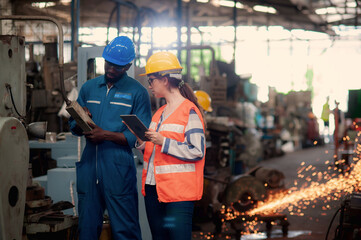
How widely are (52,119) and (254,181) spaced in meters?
3.96

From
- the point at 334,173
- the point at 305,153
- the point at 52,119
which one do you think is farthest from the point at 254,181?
the point at 305,153

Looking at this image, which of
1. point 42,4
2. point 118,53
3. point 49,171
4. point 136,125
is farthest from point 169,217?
point 42,4

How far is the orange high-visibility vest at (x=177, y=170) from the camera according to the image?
3191 mm

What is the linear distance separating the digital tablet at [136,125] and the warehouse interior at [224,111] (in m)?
0.57

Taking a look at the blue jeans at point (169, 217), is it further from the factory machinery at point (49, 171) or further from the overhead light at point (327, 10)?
the overhead light at point (327, 10)

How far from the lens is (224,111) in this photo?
11.1m

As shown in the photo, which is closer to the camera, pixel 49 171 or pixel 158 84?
pixel 158 84

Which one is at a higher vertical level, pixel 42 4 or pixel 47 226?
pixel 42 4

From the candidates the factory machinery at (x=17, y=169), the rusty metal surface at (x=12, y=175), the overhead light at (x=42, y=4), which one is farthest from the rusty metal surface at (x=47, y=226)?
the overhead light at (x=42, y=4)

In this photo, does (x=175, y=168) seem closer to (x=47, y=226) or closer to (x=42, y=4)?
(x=47, y=226)

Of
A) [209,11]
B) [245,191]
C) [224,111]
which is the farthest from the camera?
[209,11]

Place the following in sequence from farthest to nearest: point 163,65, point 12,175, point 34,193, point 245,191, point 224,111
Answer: point 224,111, point 245,191, point 34,193, point 163,65, point 12,175

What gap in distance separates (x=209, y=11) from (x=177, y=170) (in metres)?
17.6

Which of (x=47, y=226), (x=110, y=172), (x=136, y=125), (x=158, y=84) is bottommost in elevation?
(x=47, y=226)
